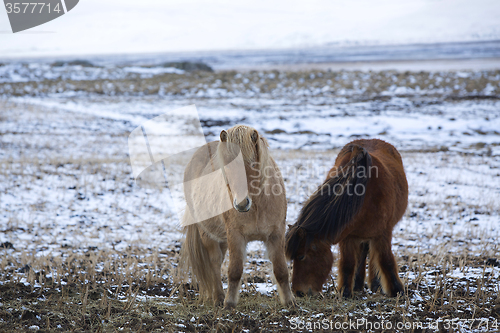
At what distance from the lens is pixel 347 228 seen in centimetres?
391

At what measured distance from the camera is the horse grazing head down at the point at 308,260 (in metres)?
3.96

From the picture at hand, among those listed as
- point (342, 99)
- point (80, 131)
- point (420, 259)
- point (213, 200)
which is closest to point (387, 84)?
point (342, 99)

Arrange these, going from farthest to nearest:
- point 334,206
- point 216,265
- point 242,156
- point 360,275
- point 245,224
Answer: point 360,275
point 216,265
point 334,206
point 245,224
point 242,156

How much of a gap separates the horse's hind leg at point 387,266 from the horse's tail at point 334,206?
0.45 metres

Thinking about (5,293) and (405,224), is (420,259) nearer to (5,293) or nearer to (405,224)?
(405,224)

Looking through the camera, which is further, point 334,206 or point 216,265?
point 216,265

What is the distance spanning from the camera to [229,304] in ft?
12.0

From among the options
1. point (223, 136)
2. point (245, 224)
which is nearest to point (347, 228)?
point (245, 224)

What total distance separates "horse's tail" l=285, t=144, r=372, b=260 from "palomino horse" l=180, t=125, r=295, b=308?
0.40 metres

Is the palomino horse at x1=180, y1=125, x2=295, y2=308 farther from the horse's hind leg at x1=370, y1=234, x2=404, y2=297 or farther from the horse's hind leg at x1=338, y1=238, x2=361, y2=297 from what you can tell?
the horse's hind leg at x1=370, y1=234, x2=404, y2=297

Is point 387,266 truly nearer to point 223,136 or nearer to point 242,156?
point 242,156

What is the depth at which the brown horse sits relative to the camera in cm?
389

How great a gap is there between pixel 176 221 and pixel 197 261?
10.00 feet

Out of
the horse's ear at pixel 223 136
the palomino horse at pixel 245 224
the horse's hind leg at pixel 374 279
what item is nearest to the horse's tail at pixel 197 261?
the palomino horse at pixel 245 224
